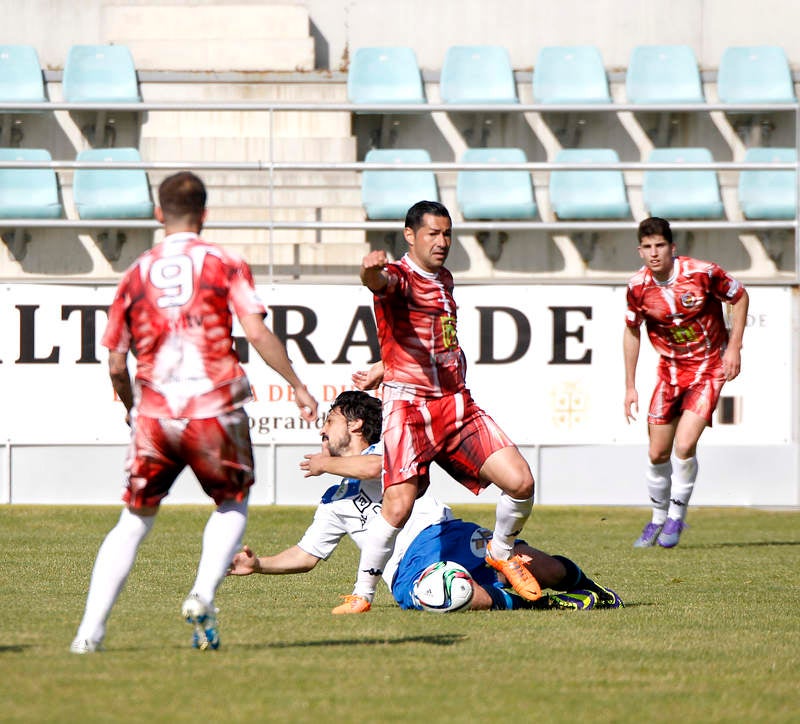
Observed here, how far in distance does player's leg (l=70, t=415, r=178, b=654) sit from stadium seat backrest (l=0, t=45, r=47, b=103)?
1201 cm

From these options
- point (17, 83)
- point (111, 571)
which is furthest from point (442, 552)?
point (17, 83)

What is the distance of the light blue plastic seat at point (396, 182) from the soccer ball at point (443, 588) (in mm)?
9202

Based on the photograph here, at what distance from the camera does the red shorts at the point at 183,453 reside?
17.0 ft

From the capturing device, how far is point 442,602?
6.84 meters

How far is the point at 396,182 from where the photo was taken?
1623 centimetres

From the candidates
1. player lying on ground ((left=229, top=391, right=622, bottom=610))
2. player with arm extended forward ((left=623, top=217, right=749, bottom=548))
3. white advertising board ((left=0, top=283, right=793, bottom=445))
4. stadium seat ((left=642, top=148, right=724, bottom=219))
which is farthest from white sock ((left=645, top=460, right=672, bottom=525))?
stadium seat ((left=642, top=148, right=724, bottom=219))

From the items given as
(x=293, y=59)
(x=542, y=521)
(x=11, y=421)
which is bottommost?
(x=542, y=521)

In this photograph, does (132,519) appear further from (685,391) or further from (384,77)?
(384,77)

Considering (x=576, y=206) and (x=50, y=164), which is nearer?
(x=50, y=164)

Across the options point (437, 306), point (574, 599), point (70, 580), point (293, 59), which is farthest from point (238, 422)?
point (293, 59)

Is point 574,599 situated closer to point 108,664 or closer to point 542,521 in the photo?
point 108,664

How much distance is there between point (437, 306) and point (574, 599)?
1.58 meters

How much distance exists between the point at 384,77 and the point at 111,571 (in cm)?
1240

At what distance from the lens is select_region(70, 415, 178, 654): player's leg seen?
5.20 m
